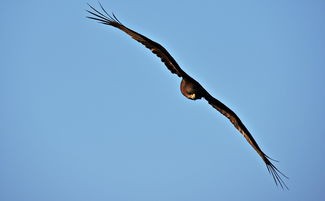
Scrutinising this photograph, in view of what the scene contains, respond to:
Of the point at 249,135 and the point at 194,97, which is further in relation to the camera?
the point at 249,135

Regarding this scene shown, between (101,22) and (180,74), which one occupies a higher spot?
(101,22)

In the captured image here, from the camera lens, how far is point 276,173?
18.0 m

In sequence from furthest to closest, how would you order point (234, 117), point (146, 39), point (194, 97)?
point (234, 117) → point (194, 97) → point (146, 39)

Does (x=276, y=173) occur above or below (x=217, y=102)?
below

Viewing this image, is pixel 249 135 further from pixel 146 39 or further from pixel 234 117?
pixel 146 39

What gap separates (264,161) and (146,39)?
6344 mm

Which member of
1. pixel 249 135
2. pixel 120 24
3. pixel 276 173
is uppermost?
pixel 120 24

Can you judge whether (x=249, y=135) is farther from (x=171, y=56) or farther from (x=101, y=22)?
(x=101, y=22)

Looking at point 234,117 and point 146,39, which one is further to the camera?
point 234,117

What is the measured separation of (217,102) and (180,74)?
2328mm

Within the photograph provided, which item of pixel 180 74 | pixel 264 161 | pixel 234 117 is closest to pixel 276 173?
pixel 264 161

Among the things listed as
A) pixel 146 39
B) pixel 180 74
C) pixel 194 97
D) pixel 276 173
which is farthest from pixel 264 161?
pixel 146 39

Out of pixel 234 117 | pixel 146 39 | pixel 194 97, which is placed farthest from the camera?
pixel 234 117

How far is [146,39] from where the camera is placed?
15.0m
